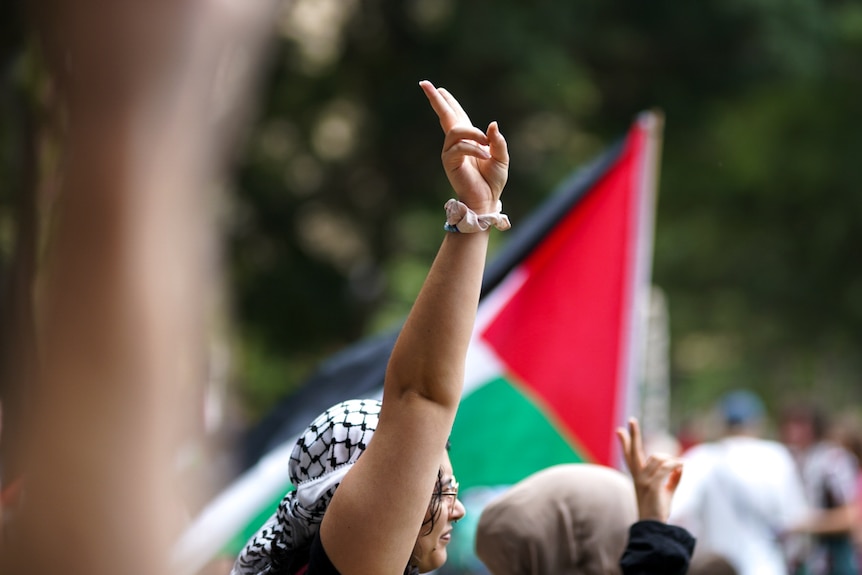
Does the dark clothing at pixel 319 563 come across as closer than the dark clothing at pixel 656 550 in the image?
Yes

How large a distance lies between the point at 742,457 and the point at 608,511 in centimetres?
487

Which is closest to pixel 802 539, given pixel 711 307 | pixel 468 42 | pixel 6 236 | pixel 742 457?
pixel 742 457

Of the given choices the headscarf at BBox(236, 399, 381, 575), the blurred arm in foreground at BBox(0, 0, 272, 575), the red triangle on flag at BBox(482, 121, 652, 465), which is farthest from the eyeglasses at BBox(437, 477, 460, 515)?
the red triangle on flag at BBox(482, 121, 652, 465)

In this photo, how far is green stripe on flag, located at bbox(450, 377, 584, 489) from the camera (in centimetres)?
396

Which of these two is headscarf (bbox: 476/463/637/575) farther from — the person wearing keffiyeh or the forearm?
the forearm

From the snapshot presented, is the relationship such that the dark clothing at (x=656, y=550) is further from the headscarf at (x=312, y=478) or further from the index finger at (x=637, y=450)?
the headscarf at (x=312, y=478)

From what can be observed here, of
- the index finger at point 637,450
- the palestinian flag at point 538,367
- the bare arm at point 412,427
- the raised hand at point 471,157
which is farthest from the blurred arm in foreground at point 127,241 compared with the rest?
the palestinian flag at point 538,367

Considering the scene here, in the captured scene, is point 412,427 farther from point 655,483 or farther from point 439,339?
point 655,483

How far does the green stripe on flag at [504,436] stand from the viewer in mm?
3961

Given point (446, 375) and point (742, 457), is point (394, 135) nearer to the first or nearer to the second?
point (742, 457)

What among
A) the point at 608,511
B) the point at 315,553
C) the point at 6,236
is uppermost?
the point at 6,236

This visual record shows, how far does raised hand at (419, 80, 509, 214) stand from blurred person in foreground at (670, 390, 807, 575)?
567cm

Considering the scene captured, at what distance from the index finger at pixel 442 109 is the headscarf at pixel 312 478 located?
471 millimetres

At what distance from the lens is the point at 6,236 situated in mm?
646
